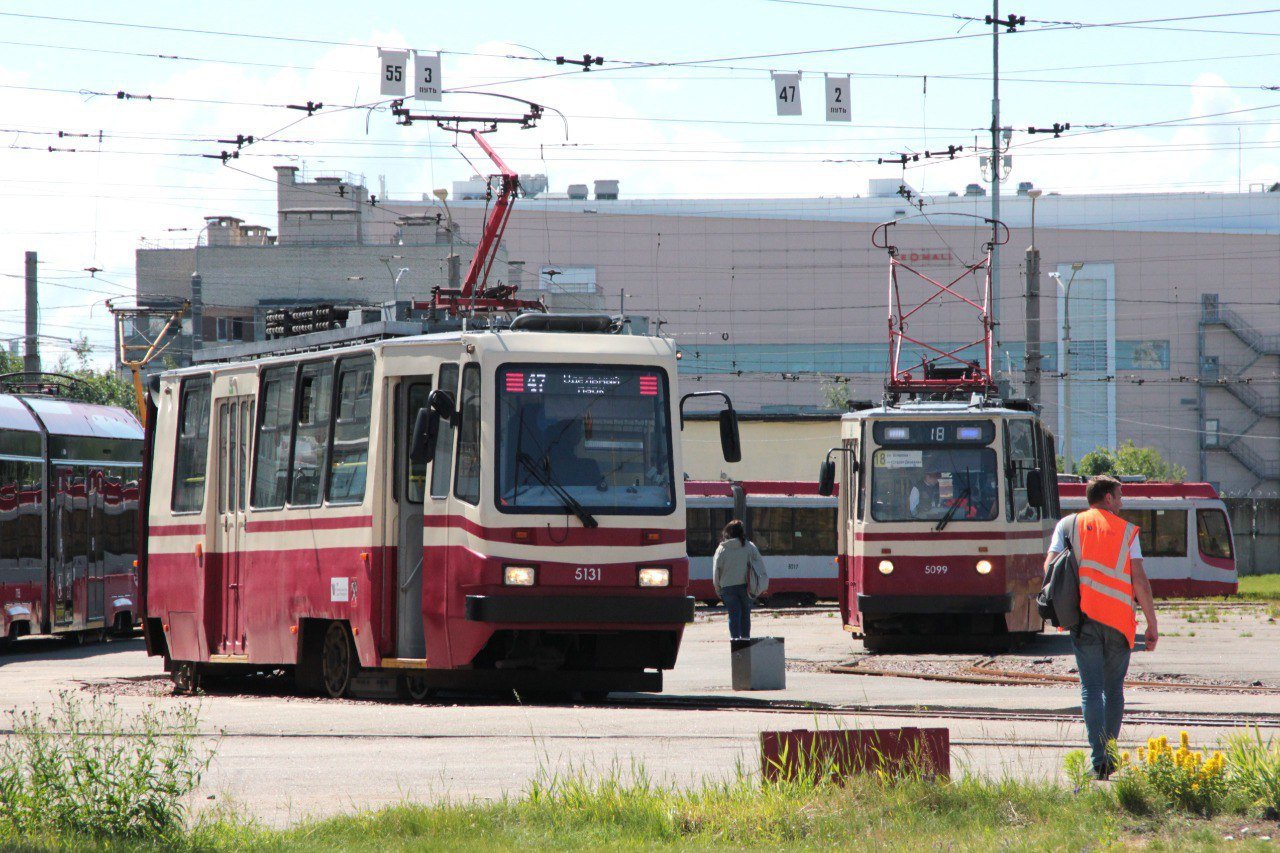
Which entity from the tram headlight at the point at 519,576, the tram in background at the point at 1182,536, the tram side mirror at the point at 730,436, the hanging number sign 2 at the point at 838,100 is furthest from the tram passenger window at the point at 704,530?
the tram headlight at the point at 519,576

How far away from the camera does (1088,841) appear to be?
7.05m

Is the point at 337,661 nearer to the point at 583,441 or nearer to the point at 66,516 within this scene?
the point at 583,441

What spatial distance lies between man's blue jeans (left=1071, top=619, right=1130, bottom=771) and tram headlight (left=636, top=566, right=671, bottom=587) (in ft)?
16.3

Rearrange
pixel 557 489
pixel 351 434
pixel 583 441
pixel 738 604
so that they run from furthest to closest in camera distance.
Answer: pixel 738 604
pixel 351 434
pixel 583 441
pixel 557 489

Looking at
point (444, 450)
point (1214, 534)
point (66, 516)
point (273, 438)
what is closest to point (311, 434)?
point (273, 438)

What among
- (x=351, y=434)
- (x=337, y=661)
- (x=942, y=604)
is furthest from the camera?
(x=942, y=604)

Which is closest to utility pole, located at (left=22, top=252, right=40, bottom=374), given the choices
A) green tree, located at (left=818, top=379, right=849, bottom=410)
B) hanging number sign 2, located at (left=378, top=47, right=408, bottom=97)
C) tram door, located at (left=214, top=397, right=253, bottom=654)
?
hanging number sign 2, located at (left=378, top=47, right=408, bottom=97)

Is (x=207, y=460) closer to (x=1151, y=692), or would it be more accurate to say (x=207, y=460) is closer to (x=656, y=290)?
(x=1151, y=692)

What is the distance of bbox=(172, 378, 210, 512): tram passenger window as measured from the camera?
17.2 m

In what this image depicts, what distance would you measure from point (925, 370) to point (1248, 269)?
277 feet

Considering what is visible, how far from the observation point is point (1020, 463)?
21.8m

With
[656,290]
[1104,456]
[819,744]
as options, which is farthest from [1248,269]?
[819,744]

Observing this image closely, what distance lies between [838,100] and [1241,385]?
7447 centimetres

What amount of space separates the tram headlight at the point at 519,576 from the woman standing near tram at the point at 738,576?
23.3 ft
